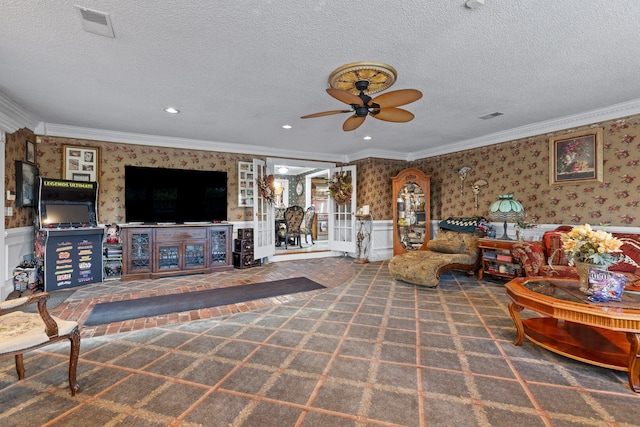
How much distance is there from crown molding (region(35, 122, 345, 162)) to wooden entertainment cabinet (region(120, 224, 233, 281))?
5.08 feet

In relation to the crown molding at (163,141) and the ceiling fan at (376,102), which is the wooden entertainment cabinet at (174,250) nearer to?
the crown molding at (163,141)

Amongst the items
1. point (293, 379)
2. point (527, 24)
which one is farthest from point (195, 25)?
point (293, 379)

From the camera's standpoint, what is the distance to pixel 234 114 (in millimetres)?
3869

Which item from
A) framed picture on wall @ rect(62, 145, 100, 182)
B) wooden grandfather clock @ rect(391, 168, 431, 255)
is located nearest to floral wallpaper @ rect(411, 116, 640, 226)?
wooden grandfather clock @ rect(391, 168, 431, 255)

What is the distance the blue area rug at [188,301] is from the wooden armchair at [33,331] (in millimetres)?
1135

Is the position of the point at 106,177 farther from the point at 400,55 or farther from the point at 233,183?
the point at 400,55

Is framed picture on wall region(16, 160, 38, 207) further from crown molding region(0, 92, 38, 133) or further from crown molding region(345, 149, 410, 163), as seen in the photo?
crown molding region(345, 149, 410, 163)

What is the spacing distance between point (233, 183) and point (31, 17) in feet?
12.8

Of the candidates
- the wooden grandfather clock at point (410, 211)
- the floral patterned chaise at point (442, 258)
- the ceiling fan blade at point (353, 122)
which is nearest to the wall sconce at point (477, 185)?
the floral patterned chaise at point (442, 258)

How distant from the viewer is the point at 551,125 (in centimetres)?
421

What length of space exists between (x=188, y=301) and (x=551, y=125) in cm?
563

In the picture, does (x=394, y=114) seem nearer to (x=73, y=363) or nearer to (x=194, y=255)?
(x=73, y=363)

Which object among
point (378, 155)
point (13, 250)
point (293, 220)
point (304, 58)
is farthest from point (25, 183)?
point (378, 155)

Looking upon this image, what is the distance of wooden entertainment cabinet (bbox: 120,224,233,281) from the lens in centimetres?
446
